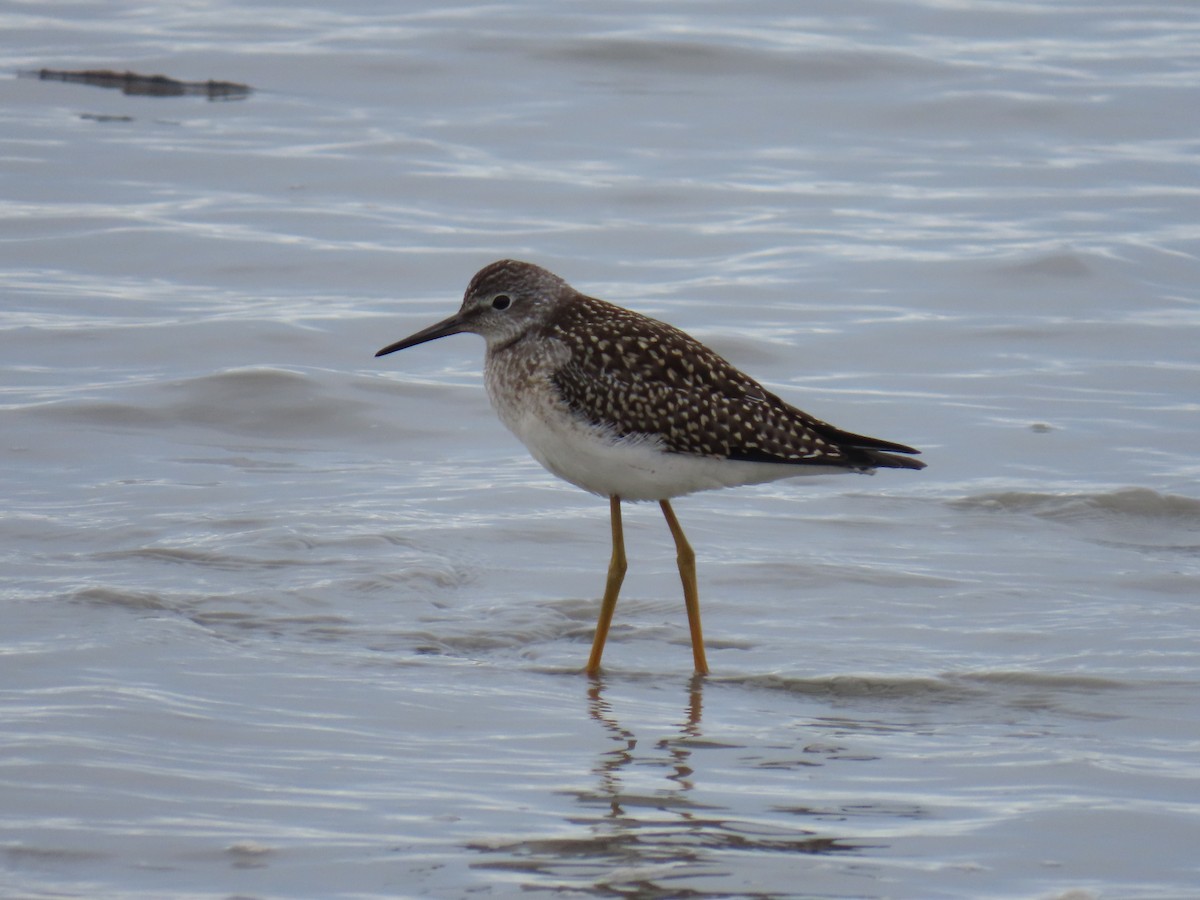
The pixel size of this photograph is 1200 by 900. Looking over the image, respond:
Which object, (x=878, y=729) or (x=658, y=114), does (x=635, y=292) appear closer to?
(x=658, y=114)

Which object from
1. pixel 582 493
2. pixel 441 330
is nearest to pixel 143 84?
pixel 582 493

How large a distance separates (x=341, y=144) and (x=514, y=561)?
423 inches

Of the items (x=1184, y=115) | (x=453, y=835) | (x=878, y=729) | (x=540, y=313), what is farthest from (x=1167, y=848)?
(x=1184, y=115)

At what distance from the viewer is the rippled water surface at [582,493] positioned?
5898mm

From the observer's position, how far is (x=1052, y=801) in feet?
20.1

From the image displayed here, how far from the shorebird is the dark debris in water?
44.7 feet

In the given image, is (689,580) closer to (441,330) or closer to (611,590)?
(611,590)

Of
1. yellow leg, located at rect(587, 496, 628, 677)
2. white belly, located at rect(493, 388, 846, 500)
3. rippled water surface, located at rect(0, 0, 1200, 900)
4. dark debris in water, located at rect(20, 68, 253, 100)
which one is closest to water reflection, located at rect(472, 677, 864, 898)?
rippled water surface, located at rect(0, 0, 1200, 900)

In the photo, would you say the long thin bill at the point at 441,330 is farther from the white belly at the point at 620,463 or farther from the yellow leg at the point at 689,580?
the yellow leg at the point at 689,580

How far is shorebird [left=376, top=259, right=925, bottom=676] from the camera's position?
7.81 meters

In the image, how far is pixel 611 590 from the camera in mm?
8258

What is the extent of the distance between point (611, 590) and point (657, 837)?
2531mm

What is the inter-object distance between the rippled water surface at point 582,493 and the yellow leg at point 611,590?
0.20 m

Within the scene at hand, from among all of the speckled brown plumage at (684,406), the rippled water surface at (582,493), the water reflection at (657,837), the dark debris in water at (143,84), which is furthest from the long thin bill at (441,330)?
the dark debris in water at (143,84)
